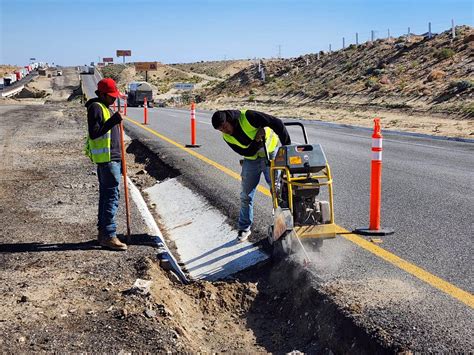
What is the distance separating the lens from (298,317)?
15.8 feet

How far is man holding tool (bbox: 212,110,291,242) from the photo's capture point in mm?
5801

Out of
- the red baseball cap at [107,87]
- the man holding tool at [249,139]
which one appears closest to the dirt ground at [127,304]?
the man holding tool at [249,139]

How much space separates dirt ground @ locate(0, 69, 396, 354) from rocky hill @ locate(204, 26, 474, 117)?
19922 millimetres

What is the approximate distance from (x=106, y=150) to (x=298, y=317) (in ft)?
9.00

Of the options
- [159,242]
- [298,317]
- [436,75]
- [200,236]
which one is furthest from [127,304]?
[436,75]

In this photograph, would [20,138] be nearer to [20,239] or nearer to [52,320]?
[20,239]

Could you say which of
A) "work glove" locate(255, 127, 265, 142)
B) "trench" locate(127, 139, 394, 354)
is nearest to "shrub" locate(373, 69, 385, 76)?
"work glove" locate(255, 127, 265, 142)

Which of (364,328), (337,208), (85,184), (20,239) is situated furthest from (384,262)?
(85,184)

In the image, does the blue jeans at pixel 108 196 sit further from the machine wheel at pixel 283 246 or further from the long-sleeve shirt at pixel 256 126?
the machine wheel at pixel 283 246

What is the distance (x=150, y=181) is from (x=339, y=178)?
364cm

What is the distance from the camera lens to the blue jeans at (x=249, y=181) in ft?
20.8

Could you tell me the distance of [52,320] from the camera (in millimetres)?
4285

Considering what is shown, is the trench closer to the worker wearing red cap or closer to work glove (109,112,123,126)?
the worker wearing red cap

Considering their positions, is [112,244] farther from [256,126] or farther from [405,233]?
[405,233]
